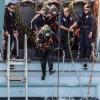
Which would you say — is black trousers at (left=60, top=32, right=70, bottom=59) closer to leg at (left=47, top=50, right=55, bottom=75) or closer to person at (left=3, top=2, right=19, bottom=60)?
leg at (left=47, top=50, right=55, bottom=75)

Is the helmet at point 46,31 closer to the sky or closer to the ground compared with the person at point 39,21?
→ closer to the ground

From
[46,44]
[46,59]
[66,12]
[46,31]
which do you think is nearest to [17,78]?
[46,59]

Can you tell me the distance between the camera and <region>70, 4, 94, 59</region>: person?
12633mm

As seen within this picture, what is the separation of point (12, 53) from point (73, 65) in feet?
4.85

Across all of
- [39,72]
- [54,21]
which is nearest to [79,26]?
[54,21]

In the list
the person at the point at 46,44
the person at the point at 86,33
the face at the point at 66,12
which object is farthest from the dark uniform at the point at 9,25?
the person at the point at 86,33

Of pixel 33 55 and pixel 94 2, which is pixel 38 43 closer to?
pixel 33 55

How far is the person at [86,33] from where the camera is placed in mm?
12633

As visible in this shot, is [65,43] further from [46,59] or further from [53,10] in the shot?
[46,59]

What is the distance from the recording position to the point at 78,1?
13.7 meters

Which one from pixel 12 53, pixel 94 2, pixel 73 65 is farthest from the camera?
pixel 94 2

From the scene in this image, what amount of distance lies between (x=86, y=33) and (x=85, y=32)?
3cm

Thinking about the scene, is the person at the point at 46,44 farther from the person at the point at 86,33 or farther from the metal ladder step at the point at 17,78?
the person at the point at 86,33

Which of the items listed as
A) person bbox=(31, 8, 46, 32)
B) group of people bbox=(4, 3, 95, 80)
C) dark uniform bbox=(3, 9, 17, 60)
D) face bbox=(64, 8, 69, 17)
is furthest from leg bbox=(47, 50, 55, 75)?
face bbox=(64, 8, 69, 17)
